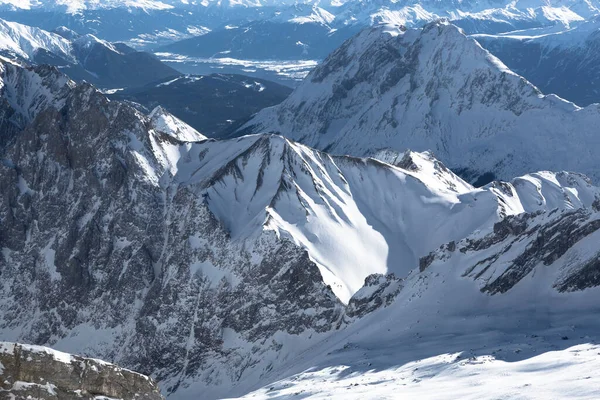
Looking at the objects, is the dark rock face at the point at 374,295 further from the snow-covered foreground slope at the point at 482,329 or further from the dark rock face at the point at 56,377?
the dark rock face at the point at 56,377

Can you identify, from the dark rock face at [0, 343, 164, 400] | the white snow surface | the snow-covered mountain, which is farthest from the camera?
the white snow surface

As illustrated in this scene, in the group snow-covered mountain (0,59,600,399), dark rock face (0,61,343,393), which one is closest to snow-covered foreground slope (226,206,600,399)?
snow-covered mountain (0,59,600,399)

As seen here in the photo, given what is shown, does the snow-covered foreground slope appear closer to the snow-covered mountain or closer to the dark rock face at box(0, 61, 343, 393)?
the snow-covered mountain

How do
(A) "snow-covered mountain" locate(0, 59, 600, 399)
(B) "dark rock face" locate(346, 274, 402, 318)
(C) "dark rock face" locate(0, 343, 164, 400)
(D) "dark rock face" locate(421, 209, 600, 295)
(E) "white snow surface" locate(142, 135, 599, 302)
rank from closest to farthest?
(C) "dark rock face" locate(0, 343, 164, 400) → (D) "dark rock face" locate(421, 209, 600, 295) → (B) "dark rock face" locate(346, 274, 402, 318) → (A) "snow-covered mountain" locate(0, 59, 600, 399) → (E) "white snow surface" locate(142, 135, 599, 302)

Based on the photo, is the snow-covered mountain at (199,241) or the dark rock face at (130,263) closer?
the snow-covered mountain at (199,241)

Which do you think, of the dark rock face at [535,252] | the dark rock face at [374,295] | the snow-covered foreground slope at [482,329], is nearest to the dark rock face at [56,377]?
the snow-covered foreground slope at [482,329]

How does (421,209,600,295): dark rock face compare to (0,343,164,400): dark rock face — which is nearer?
(0,343,164,400): dark rock face

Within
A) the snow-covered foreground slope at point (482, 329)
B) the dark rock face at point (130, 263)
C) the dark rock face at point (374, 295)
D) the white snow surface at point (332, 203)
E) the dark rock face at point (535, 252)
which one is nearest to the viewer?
the snow-covered foreground slope at point (482, 329)
